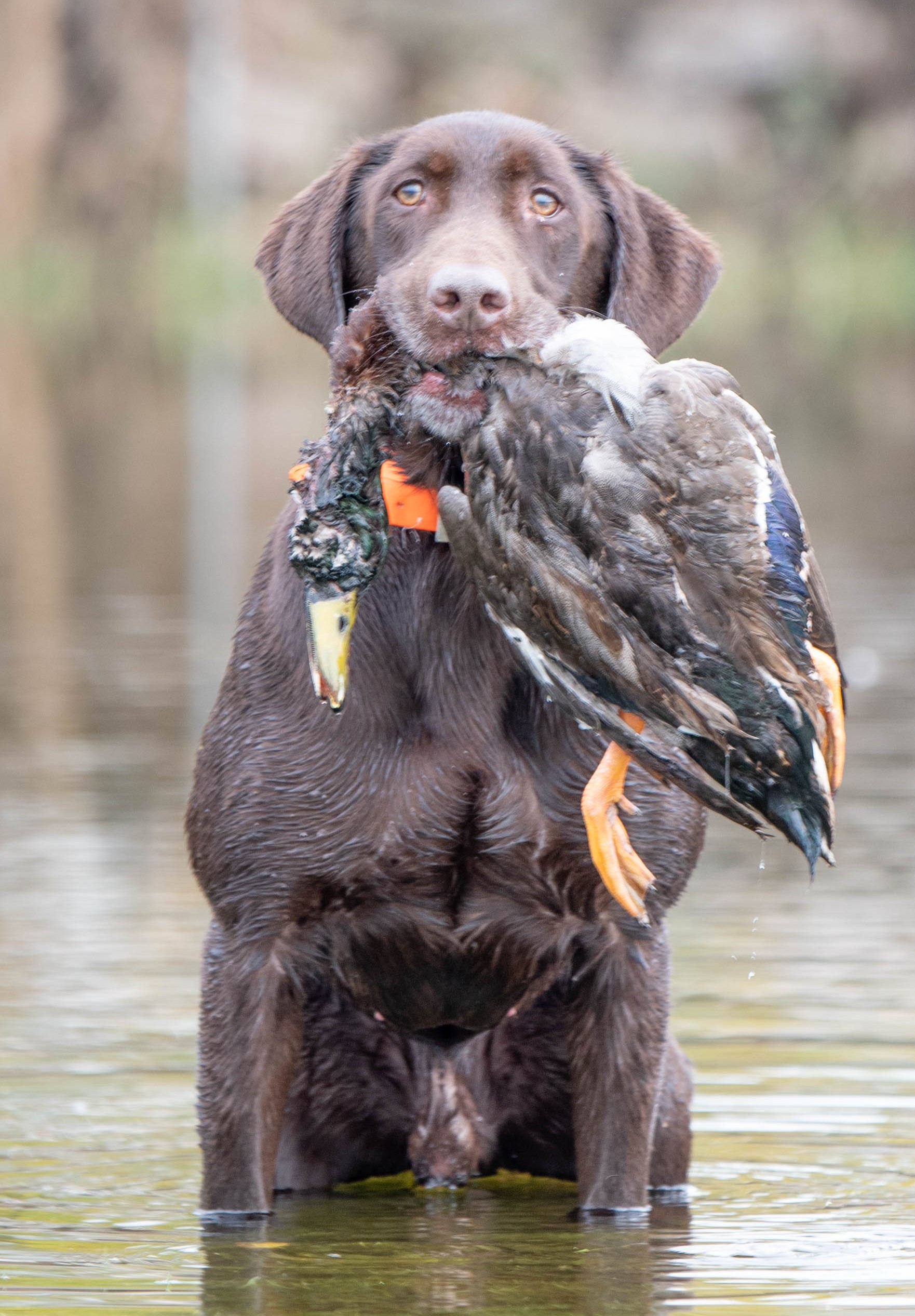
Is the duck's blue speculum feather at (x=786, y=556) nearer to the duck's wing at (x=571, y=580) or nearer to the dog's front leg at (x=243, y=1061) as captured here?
the duck's wing at (x=571, y=580)

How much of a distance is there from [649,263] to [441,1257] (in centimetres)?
170

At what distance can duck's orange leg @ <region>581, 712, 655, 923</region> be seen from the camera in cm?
340

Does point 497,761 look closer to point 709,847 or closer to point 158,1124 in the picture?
point 158,1124

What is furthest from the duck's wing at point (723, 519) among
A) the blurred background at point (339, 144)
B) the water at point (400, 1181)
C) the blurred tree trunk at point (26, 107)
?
the blurred tree trunk at point (26, 107)

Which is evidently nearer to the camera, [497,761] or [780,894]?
[497,761]

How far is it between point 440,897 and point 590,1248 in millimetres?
597

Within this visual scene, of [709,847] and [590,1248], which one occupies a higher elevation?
[709,847]

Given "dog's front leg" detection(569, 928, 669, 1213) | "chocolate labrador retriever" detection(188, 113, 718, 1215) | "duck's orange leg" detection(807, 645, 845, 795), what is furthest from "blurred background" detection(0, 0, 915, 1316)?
"duck's orange leg" detection(807, 645, 845, 795)

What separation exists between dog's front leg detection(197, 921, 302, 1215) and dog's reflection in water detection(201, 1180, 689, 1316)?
0.31 ft

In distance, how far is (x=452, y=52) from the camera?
39.6 m

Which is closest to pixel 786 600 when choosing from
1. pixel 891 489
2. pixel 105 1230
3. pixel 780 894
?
pixel 105 1230

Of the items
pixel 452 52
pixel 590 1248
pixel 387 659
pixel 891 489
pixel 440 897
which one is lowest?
pixel 590 1248

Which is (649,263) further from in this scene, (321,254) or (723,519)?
(723,519)

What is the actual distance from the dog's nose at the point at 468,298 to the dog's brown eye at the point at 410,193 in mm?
464
